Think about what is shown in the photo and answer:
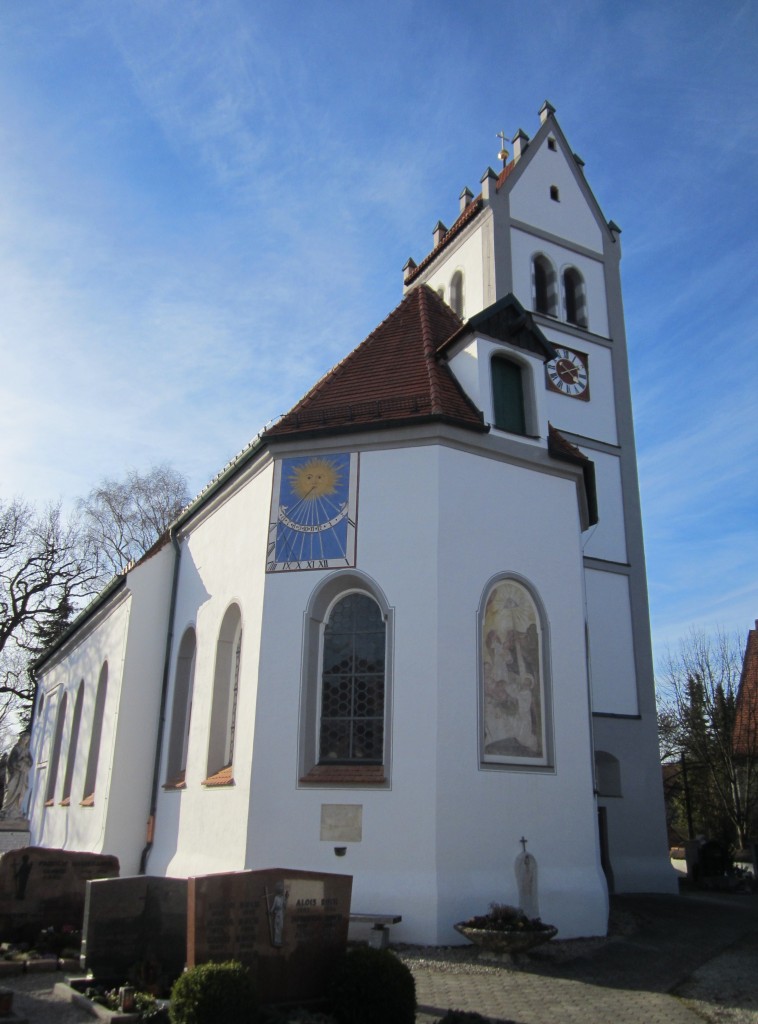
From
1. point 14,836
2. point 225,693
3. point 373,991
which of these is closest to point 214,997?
point 373,991

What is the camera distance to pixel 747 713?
2917cm

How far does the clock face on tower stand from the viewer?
20953mm

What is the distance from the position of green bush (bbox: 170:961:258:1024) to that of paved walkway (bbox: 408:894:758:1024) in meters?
1.70

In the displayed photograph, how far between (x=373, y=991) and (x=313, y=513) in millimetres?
7106

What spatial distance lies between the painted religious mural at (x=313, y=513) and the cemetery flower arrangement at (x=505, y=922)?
477 cm

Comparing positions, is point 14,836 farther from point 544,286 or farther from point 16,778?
point 16,778

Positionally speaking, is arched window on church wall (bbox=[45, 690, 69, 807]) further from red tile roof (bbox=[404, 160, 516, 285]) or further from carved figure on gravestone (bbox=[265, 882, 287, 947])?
carved figure on gravestone (bbox=[265, 882, 287, 947])

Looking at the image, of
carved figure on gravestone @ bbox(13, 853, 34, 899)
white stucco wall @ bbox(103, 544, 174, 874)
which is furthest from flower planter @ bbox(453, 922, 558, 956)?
white stucco wall @ bbox(103, 544, 174, 874)

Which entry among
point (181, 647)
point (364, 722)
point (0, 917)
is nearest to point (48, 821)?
point (181, 647)

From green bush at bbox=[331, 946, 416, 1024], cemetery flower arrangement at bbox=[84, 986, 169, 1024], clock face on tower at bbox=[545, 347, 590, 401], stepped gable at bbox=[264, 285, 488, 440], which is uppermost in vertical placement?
clock face on tower at bbox=[545, 347, 590, 401]

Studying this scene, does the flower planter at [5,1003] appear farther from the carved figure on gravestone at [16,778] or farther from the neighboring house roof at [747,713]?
the carved figure on gravestone at [16,778]

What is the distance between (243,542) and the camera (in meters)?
13.9

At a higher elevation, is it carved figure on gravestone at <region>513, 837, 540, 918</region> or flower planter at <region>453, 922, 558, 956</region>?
carved figure on gravestone at <region>513, 837, 540, 918</region>

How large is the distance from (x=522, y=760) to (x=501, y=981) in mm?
3337
